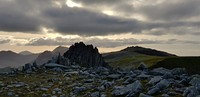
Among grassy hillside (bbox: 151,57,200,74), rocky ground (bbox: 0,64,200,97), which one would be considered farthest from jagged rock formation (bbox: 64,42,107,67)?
grassy hillside (bbox: 151,57,200,74)

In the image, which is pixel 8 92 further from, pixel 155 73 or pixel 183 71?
pixel 183 71

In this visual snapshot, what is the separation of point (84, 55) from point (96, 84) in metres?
32.4

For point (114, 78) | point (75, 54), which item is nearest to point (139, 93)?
point (114, 78)

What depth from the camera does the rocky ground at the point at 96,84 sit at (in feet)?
92.9

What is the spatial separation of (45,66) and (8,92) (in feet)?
51.5

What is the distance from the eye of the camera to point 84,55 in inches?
2645

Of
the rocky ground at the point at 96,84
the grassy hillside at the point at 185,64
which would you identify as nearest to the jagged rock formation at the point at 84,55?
the rocky ground at the point at 96,84

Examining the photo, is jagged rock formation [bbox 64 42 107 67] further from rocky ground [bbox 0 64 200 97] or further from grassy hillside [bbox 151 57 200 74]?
grassy hillside [bbox 151 57 200 74]

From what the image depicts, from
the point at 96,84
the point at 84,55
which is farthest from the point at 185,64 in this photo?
the point at 96,84

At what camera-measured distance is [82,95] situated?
102 ft

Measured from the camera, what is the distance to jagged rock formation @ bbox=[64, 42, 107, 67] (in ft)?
205

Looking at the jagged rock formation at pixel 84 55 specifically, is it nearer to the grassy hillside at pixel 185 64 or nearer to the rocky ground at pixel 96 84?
the rocky ground at pixel 96 84

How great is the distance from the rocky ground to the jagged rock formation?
58.5 feet

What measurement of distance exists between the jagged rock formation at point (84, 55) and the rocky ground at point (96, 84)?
17.8 metres
